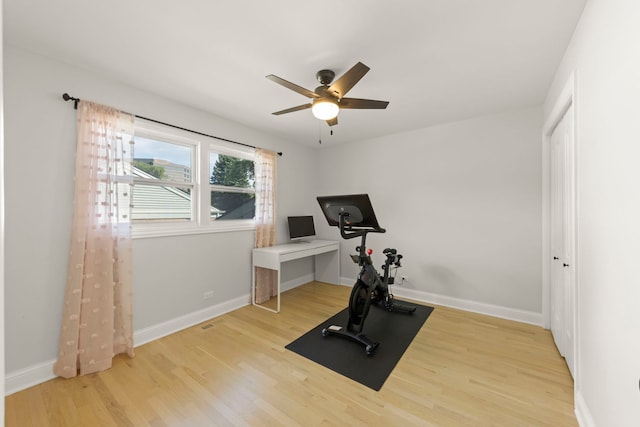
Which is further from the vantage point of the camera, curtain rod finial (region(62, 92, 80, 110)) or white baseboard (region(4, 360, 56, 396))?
curtain rod finial (region(62, 92, 80, 110))

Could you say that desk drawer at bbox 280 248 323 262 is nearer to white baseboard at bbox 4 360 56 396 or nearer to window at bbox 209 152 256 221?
window at bbox 209 152 256 221

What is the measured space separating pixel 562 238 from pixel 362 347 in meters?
2.01

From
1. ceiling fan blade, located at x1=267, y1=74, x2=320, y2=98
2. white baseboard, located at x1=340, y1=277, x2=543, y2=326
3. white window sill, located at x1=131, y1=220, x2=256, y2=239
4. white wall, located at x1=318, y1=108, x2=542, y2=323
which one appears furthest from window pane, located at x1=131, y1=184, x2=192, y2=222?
white baseboard, located at x1=340, y1=277, x2=543, y2=326

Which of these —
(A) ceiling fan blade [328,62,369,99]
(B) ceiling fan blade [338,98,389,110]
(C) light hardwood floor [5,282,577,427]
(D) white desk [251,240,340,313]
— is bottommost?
(C) light hardwood floor [5,282,577,427]

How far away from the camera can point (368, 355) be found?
239 centimetres

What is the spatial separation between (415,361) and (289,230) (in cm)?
249

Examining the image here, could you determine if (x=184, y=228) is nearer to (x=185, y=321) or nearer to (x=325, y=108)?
(x=185, y=321)

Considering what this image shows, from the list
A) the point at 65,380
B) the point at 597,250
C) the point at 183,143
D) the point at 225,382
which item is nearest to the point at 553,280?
the point at 597,250

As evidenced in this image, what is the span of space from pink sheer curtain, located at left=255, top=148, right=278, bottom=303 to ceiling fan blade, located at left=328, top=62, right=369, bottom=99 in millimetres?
1861

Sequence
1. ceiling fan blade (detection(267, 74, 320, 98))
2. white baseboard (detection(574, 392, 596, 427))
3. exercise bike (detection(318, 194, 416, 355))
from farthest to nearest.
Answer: exercise bike (detection(318, 194, 416, 355))
ceiling fan blade (detection(267, 74, 320, 98))
white baseboard (detection(574, 392, 596, 427))

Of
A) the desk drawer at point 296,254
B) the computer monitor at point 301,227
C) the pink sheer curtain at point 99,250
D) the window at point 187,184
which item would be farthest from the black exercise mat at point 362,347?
the window at point 187,184

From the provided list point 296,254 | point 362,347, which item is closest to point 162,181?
point 296,254

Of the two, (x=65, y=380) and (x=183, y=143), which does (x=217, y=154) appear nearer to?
(x=183, y=143)

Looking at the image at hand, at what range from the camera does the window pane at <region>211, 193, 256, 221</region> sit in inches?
132
